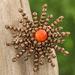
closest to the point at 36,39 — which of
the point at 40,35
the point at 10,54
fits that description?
the point at 40,35

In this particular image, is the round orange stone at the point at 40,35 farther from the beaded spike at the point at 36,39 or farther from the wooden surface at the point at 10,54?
the wooden surface at the point at 10,54

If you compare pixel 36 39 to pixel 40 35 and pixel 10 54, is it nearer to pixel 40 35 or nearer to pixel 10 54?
pixel 40 35

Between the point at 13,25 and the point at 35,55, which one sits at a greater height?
the point at 13,25

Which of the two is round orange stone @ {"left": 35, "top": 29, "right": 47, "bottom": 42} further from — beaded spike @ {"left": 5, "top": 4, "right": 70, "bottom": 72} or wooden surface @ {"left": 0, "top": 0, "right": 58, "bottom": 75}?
wooden surface @ {"left": 0, "top": 0, "right": 58, "bottom": 75}

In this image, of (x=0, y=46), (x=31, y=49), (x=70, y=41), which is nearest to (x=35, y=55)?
(x=31, y=49)

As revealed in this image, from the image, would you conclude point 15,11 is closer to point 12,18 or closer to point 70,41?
point 12,18

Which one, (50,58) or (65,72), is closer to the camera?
(50,58)
